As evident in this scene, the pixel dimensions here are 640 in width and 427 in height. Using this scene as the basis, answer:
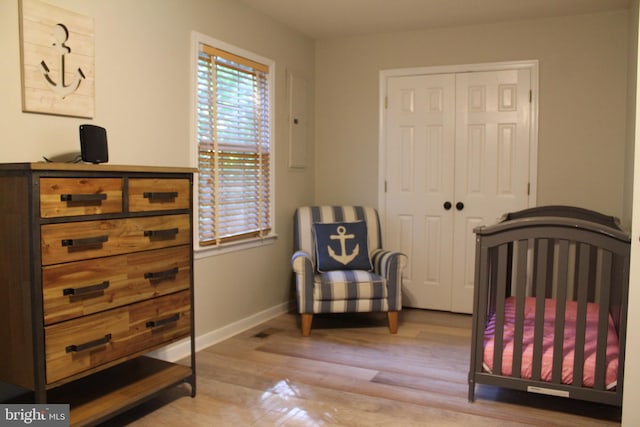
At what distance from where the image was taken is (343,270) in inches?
158

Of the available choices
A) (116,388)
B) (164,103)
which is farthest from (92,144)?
(116,388)

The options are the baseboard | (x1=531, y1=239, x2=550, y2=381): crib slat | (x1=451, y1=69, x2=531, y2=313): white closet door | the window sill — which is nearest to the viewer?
(x1=531, y1=239, x2=550, y2=381): crib slat

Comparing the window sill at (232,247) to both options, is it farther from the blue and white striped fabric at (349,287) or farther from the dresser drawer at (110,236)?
the dresser drawer at (110,236)

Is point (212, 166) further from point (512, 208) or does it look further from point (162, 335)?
point (512, 208)

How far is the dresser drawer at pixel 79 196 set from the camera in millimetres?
1967

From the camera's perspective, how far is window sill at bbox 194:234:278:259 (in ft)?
11.2

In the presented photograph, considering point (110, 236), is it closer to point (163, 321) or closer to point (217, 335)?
point (163, 321)

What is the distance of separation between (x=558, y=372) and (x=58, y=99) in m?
2.61

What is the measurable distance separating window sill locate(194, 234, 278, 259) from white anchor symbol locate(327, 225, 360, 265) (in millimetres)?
480

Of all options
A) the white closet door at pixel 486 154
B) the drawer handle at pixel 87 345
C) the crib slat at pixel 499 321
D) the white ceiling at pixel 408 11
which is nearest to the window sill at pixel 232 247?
the drawer handle at pixel 87 345

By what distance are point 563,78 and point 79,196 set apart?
3.49 m

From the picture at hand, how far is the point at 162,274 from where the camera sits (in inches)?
97.7

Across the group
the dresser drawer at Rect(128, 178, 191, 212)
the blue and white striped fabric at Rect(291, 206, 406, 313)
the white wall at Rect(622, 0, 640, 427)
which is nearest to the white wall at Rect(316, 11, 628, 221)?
the blue and white striped fabric at Rect(291, 206, 406, 313)

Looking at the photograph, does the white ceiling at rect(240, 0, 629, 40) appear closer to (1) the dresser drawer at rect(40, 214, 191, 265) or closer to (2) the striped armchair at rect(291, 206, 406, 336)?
(2) the striped armchair at rect(291, 206, 406, 336)
